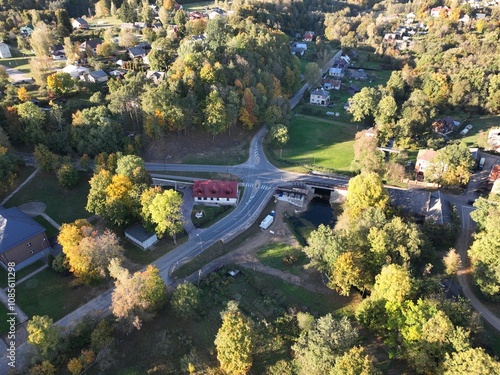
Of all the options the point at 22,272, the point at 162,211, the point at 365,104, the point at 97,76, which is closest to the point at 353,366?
the point at 162,211

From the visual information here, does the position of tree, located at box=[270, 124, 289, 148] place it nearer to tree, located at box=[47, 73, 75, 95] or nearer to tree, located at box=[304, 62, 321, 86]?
tree, located at box=[304, 62, 321, 86]

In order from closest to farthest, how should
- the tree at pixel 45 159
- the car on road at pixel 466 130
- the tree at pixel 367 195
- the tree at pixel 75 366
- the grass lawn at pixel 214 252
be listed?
1. the tree at pixel 75 366
2. the grass lawn at pixel 214 252
3. the tree at pixel 367 195
4. the tree at pixel 45 159
5. the car on road at pixel 466 130

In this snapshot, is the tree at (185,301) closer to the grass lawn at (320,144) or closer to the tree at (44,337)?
the tree at (44,337)

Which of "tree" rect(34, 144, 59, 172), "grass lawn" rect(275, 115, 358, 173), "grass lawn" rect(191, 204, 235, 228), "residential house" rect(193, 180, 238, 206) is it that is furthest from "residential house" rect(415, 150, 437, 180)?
"tree" rect(34, 144, 59, 172)

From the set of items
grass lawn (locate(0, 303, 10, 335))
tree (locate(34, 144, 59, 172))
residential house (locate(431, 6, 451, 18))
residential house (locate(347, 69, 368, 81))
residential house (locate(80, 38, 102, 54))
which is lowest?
grass lawn (locate(0, 303, 10, 335))

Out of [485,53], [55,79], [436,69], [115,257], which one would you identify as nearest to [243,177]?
[115,257]

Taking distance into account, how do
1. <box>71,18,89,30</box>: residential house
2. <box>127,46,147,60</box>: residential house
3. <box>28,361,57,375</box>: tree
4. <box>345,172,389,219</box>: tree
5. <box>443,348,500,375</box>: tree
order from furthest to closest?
<box>71,18,89,30</box>: residential house < <box>127,46,147,60</box>: residential house < <box>345,172,389,219</box>: tree < <box>28,361,57,375</box>: tree < <box>443,348,500,375</box>: tree

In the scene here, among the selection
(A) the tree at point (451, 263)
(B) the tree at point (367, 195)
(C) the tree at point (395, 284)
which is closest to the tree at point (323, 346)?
(C) the tree at point (395, 284)

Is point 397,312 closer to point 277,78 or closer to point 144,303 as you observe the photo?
point 144,303
